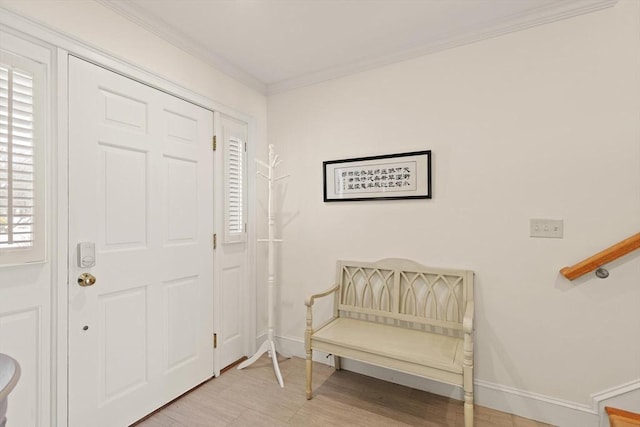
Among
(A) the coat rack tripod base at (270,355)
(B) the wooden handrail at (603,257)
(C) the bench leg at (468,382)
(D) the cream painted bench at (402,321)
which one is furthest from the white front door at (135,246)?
(B) the wooden handrail at (603,257)

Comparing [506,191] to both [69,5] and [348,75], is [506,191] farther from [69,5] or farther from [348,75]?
[69,5]

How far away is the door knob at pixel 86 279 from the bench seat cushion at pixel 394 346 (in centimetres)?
139

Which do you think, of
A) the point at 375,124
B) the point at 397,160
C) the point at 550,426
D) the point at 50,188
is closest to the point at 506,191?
the point at 397,160

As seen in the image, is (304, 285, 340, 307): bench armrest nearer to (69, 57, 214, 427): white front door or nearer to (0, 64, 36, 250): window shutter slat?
(69, 57, 214, 427): white front door

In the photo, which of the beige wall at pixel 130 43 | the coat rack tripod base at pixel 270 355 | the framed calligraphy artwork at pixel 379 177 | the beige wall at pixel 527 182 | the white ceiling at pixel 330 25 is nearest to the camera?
the beige wall at pixel 130 43

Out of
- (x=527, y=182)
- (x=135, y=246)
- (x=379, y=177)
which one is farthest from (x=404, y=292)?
(x=135, y=246)

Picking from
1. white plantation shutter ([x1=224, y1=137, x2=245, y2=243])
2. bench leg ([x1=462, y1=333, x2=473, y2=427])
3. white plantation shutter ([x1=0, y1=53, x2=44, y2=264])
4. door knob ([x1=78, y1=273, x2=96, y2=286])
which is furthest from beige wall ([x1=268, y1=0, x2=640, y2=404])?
white plantation shutter ([x1=0, y1=53, x2=44, y2=264])

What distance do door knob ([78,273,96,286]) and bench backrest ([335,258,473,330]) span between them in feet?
5.49

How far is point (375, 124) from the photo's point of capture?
245 centimetres

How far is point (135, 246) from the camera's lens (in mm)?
1887

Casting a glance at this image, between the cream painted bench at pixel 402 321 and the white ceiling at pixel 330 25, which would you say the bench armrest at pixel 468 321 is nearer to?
the cream painted bench at pixel 402 321

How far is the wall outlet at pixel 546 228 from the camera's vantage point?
1.86 meters

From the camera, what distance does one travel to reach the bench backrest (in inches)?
82.9

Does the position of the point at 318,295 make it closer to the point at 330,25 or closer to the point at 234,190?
the point at 234,190
